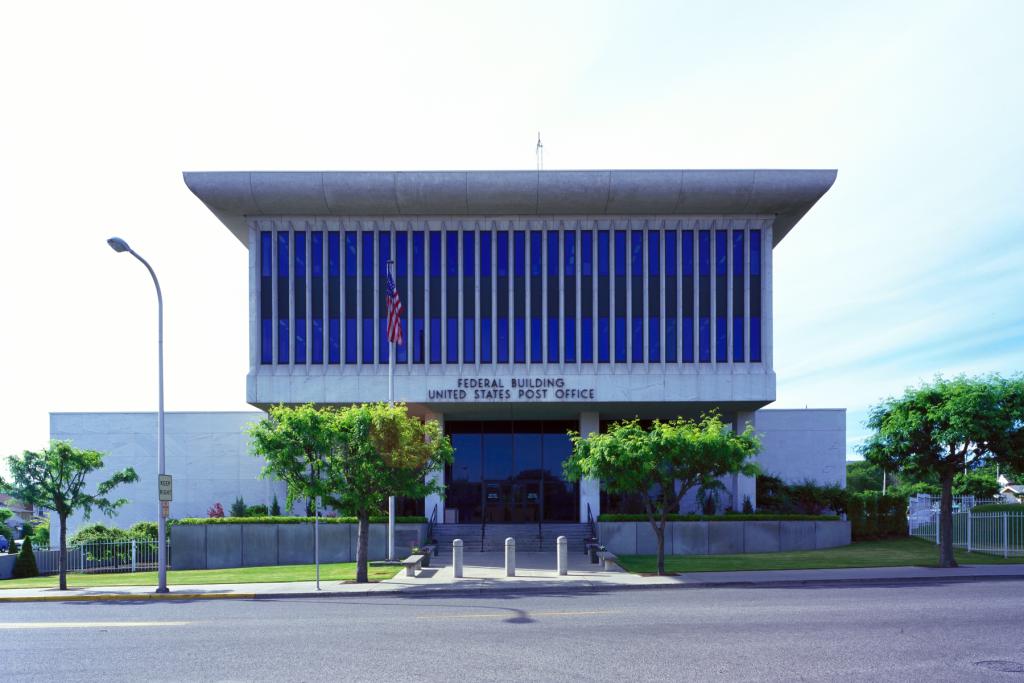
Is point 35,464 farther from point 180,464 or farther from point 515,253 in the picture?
point 515,253

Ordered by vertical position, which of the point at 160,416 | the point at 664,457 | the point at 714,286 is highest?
the point at 714,286

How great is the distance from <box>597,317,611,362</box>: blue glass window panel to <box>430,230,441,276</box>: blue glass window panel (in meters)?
8.01

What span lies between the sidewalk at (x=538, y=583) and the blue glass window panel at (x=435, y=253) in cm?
1638

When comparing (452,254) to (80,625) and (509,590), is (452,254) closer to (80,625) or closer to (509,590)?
(509,590)

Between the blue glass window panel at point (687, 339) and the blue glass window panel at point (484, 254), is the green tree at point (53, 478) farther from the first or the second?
the blue glass window panel at point (687, 339)

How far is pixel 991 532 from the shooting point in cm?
2823

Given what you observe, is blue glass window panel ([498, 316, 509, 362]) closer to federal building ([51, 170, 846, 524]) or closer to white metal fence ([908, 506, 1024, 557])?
federal building ([51, 170, 846, 524])

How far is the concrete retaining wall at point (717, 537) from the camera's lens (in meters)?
31.7

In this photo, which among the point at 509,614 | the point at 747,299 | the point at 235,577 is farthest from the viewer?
the point at 747,299

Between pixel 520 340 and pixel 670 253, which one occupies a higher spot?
pixel 670 253

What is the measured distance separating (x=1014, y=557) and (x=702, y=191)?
60.2 feet

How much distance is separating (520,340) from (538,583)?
16.7 metres

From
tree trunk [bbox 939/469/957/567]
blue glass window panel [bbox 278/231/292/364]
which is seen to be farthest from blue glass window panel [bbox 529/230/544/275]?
tree trunk [bbox 939/469/957/567]

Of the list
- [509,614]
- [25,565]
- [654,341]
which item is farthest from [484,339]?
[509,614]
